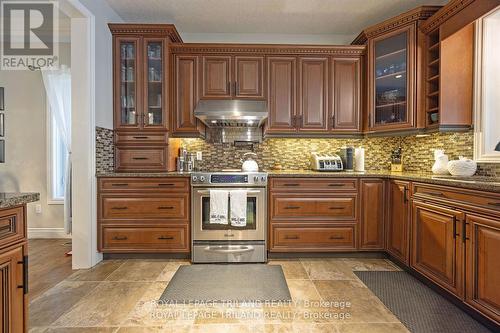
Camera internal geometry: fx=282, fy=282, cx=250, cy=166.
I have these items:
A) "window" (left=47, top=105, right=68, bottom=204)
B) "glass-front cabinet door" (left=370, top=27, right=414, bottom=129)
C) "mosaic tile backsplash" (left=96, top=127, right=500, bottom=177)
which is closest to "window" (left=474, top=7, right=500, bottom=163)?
"glass-front cabinet door" (left=370, top=27, right=414, bottom=129)

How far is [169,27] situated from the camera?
3.20 m

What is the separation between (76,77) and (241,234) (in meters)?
2.32

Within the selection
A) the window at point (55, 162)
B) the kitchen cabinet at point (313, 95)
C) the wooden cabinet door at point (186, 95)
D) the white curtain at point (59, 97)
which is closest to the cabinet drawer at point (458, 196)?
the kitchen cabinet at point (313, 95)

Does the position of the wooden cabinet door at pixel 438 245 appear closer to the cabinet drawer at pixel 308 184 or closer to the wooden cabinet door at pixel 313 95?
the cabinet drawer at pixel 308 184

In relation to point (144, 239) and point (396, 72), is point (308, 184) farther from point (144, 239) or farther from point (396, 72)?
point (144, 239)

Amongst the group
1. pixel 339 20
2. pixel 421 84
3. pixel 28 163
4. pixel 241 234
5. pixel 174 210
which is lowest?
pixel 241 234

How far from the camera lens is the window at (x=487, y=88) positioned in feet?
8.30

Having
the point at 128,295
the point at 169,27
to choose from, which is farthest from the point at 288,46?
the point at 128,295

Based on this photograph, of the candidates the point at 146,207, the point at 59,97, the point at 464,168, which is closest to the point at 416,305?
the point at 464,168

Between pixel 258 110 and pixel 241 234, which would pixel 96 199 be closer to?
pixel 241 234

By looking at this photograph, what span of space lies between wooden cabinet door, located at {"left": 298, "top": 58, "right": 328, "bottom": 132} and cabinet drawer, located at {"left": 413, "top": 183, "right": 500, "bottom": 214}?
1336mm

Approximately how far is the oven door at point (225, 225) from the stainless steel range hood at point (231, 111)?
857 mm

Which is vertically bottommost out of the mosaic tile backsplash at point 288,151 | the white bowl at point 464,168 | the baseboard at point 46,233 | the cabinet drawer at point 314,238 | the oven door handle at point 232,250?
the baseboard at point 46,233

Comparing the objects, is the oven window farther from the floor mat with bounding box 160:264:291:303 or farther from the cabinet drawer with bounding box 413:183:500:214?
the cabinet drawer with bounding box 413:183:500:214
